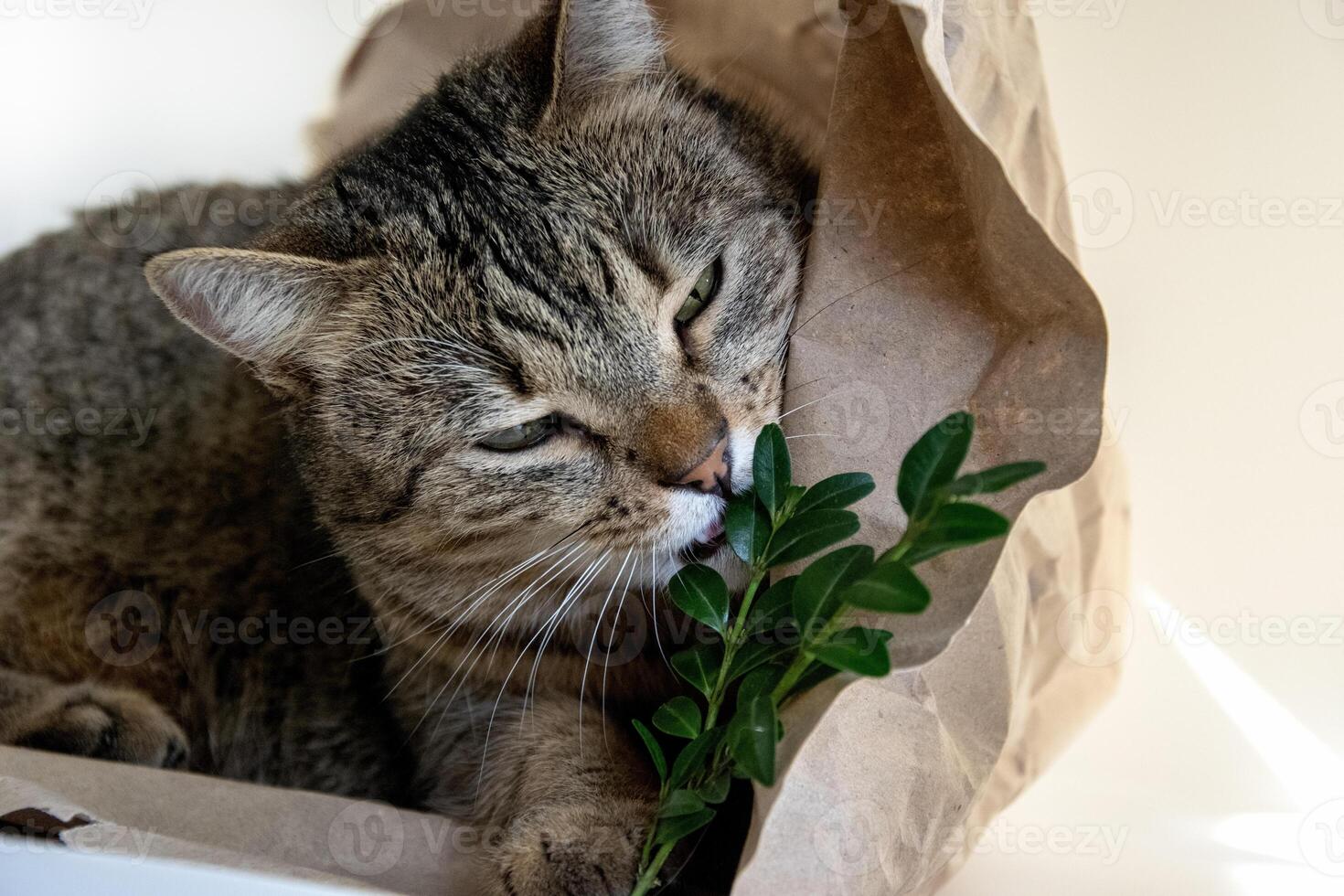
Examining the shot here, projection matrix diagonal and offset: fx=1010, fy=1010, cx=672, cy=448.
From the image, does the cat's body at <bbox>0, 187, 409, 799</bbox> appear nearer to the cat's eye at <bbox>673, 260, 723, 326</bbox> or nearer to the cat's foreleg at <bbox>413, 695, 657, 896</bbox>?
the cat's foreleg at <bbox>413, 695, 657, 896</bbox>

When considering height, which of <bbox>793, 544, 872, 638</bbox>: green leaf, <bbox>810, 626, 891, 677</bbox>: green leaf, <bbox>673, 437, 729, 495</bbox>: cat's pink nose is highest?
<bbox>673, 437, 729, 495</bbox>: cat's pink nose

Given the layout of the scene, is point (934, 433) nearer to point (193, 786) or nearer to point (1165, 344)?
point (193, 786)

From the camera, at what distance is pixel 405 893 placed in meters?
0.76

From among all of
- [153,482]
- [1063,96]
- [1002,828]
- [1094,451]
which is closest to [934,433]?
[1094,451]

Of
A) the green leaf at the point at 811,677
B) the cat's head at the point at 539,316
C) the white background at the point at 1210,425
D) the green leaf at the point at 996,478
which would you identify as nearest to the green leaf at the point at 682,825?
the green leaf at the point at 811,677

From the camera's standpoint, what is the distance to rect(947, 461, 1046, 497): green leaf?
21.7 inches

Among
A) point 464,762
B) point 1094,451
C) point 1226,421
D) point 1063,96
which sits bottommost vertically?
point 464,762

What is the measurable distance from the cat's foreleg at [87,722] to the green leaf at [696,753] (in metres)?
0.64

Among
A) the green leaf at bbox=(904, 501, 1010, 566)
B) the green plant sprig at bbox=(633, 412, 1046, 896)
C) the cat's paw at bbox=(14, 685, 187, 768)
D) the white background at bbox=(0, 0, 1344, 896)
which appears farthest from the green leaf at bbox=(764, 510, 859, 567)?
the cat's paw at bbox=(14, 685, 187, 768)

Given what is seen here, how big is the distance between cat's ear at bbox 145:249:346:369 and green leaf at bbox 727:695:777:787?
52 centimetres

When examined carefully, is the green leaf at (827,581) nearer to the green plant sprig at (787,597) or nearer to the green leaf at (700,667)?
the green plant sprig at (787,597)

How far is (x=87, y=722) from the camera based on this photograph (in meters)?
1.05

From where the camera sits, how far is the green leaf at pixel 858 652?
0.60 metres

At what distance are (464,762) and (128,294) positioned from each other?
74 cm
